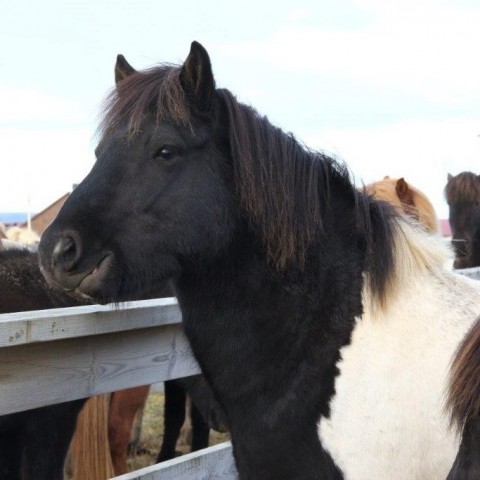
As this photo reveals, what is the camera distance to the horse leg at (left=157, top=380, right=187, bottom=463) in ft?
22.1

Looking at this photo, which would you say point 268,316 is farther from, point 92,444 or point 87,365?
point 92,444

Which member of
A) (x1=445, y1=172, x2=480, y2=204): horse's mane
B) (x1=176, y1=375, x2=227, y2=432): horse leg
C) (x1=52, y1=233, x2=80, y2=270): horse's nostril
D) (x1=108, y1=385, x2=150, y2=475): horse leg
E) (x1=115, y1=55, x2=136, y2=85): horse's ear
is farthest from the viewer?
(x1=445, y1=172, x2=480, y2=204): horse's mane

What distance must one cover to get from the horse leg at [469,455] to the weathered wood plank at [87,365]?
Answer: 1757mm

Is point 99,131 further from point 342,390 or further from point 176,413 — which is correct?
point 176,413

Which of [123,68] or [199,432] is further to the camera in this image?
[199,432]

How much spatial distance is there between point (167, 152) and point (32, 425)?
1856 mm

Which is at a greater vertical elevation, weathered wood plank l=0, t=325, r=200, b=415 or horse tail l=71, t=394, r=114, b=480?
weathered wood plank l=0, t=325, r=200, b=415

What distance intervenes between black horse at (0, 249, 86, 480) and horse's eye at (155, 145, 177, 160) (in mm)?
1728

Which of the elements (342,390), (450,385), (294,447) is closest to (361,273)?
(342,390)

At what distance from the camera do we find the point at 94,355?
357cm

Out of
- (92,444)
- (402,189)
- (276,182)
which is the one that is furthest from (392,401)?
(402,189)

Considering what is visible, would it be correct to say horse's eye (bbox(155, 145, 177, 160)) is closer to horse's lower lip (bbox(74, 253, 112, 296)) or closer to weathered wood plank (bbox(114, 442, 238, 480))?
horse's lower lip (bbox(74, 253, 112, 296))

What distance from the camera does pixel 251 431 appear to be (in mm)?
3066

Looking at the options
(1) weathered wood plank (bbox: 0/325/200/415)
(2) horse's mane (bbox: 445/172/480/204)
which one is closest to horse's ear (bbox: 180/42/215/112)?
(1) weathered wood plank (bbox: 0/325/200/415)
